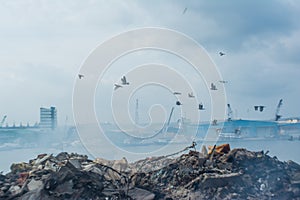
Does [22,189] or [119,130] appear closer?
[22,189]

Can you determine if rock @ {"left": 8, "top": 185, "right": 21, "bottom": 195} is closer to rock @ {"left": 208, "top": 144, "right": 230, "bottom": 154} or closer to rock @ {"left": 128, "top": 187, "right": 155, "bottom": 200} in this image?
rock @ {"left": 128, "top": 187, "right": 155, "bottom": 200}

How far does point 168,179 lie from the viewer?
5.53 m

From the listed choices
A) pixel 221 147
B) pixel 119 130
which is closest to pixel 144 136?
pixel 119 130

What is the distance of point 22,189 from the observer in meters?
4.70

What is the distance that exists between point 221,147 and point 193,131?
850mm

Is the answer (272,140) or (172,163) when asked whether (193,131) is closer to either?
(172,163)

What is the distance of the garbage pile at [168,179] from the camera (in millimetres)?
4711

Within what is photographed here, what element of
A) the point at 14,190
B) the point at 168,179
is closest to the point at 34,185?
the point at 14,190

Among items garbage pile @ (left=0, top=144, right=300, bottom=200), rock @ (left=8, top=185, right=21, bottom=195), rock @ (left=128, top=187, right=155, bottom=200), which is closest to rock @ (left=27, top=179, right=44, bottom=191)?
garbage pile @ (left=0, top=144, right=300, bottom=200)

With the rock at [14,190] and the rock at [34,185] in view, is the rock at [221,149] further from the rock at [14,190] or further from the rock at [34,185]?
the rock at [14,190]

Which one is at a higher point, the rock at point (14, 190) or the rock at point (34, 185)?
the rock at point (34, 185)

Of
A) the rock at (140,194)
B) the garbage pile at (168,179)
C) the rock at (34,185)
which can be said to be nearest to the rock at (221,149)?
the garbage pile at (168,179)

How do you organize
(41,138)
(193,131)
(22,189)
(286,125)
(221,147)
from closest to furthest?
(22,189) → (221,147) → (193,131) → (41,138) → (286,125)

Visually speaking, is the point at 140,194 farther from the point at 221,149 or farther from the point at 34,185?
the point at 221,149
